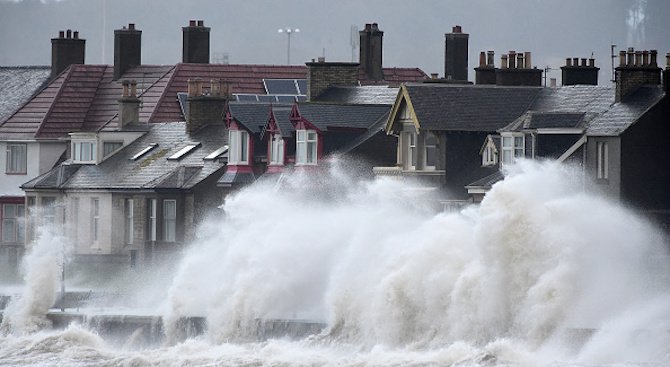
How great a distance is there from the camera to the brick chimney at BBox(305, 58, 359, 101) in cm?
7975

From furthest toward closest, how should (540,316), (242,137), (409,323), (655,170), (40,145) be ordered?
1. (40,145)
2. (242,137)
3. (655,170)
4. (409,323)
5. (540,316)

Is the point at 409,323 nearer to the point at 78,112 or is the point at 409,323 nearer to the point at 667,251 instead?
the point at 667,251

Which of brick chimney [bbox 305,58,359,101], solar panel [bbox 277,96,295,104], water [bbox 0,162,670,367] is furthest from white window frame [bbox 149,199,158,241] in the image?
water [bbox 0,162,670,367]

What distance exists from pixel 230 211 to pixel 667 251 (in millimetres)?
12907

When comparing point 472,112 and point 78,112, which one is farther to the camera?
point 78,112

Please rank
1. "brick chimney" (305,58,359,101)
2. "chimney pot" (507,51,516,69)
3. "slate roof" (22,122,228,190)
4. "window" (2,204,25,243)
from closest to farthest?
1. "chimney pot" (507,51,516,69)
2. "slate roof" (22,122,228,190)
3. "brick chimney" (305,58,359,101)
4. "window" (2,204,25,243)

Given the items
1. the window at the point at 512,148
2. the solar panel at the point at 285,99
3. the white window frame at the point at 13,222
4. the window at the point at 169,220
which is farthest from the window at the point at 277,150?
the white window frame at the point at 13,222

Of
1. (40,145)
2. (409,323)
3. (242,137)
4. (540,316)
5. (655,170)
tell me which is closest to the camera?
(540,316)

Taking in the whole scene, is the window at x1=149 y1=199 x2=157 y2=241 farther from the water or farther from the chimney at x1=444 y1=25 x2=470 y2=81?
the chimney at x1=444 y1=25 x2=470 y2=81

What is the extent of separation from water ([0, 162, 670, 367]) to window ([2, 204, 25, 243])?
2199 cm

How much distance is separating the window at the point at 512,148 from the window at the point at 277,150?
32.3 ft

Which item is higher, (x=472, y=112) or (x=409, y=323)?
(x=472, y=112)

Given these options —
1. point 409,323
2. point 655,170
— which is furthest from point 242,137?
point 409,323

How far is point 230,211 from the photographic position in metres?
67.4
